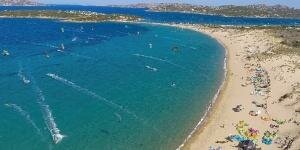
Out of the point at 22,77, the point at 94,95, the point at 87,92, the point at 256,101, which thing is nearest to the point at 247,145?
the point at 256,101

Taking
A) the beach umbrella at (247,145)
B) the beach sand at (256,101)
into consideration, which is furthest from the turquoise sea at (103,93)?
the beach umbrella at (247,145)

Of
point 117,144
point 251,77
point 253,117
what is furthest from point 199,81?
point 117,144

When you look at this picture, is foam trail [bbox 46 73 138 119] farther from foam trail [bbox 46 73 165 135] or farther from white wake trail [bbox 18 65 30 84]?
white wake trail [bbox 18 65 30 84]

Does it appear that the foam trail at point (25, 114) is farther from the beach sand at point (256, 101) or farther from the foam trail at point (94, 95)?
the beach sand at point (256, 101)

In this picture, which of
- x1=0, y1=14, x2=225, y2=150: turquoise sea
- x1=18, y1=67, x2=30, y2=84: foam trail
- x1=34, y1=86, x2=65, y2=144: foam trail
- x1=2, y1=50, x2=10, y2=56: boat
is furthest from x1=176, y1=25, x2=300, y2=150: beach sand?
x1=2, y1=50, x2=10, y2=56: boat

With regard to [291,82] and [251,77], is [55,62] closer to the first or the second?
[251,77]

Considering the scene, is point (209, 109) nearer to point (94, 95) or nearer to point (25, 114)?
point (94, 95)
